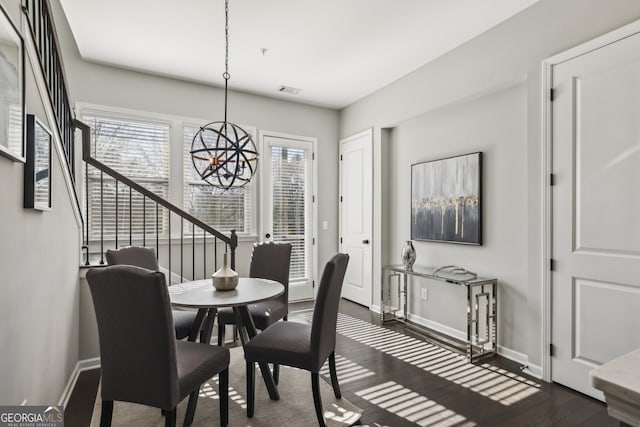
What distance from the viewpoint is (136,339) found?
1.63 m

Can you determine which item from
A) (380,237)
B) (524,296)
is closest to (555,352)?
(524,296)

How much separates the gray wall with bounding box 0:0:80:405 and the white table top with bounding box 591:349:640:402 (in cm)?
194

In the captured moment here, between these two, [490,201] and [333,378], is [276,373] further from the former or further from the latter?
[490,201]

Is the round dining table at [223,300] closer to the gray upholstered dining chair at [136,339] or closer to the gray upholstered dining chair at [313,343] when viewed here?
the gray upholstered dining chair at [313,343]

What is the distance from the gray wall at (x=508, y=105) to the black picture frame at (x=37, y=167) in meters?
3.18

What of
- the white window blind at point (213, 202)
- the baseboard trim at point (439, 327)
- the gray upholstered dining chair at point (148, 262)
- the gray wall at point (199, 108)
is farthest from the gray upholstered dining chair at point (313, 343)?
the white window blind at point (213, 202)

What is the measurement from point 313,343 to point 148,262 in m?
1.71

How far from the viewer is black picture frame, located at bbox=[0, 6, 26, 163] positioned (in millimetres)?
1285

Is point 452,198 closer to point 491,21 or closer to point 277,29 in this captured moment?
point 491,21

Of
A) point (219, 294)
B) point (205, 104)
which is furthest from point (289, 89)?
point (219, 294)

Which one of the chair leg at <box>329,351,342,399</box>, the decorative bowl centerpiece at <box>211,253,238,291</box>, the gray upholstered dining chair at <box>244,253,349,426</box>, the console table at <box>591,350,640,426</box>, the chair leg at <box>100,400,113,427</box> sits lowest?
the chair leg at <box>329,351,342,399</box>

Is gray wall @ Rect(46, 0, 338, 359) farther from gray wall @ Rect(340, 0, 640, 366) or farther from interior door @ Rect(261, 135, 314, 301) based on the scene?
gray wall @ Rect(340, 0, 640, 366)

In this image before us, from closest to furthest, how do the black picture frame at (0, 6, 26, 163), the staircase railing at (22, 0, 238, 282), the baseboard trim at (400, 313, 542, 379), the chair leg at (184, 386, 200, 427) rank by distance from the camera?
the black picture frame at (0, 6, 26, 163) < the staircase railing at (22, 0, 238, 282) < the chair leg at (184, 386, 200, 427) < the baseboard trim at (400, 313, 542, 379)

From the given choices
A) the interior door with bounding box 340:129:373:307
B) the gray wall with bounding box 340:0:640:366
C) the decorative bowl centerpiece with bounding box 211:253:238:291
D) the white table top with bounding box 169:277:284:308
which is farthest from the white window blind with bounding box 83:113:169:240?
the gray wall with bounding box 340:0:640:366
